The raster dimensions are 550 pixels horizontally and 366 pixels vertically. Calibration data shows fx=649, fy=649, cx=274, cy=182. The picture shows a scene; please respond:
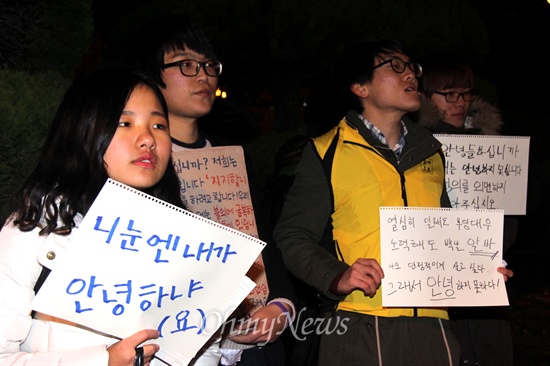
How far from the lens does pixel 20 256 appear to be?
176 cm

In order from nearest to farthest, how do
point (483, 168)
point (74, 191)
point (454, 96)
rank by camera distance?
point (74, 191) < point (483, 168) < point (454, 96)

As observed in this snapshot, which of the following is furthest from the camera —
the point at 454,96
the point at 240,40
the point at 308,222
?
the point at 240,40

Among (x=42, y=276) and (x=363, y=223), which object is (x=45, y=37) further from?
(x=42, y=276)

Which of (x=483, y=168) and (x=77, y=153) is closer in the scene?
(x=77, y=153)

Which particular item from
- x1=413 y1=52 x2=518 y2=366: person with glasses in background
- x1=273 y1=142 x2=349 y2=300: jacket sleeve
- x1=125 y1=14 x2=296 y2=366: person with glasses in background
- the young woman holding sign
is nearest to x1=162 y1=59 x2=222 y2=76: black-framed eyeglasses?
x1=125 y1=14 x2=296 y2=366: person with glasses in background

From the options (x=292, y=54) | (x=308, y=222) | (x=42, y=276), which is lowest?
(x=42, y=276)

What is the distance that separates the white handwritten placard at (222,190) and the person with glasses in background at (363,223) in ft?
0.95

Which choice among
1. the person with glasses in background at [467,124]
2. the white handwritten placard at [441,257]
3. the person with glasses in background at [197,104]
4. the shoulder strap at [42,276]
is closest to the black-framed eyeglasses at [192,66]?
the person with glasses in background at [197,104]

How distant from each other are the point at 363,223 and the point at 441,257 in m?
0.36

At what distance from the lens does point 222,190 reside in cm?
270

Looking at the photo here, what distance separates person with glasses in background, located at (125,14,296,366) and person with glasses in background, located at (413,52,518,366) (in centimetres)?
136

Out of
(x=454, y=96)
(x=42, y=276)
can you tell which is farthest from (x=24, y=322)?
(x=454, y=96)

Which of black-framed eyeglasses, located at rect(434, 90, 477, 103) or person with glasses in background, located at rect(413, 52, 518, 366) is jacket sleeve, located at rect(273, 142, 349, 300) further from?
black-framed eyeglasses, located at rect(434, 90, 477, 103)

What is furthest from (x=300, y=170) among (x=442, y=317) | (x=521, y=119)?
(x=521, y=119)
